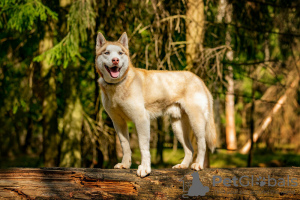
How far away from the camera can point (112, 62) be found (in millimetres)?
4727

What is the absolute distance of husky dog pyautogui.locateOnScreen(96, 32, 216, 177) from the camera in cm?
491


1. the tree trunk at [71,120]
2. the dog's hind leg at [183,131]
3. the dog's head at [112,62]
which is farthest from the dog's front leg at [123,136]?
the tree trunk at [71,120]

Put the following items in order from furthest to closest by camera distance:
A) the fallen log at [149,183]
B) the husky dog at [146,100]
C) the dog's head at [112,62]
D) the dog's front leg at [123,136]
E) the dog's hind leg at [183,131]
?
the dog's hind leg at [183,131]
the dog's front leg at [123,136]
the husky dog at [146,100]
the dog's head at [112,62]
the fallen log at [149,183]

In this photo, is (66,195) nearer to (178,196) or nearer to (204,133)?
(178,196)

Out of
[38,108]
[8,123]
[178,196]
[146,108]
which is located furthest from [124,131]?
[8,123]

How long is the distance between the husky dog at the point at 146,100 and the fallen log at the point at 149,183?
0.25m

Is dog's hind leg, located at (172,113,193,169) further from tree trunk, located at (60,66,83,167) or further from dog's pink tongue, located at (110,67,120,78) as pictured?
tree trunk, located at (60,66,83,167)

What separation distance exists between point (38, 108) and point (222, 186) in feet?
23.2

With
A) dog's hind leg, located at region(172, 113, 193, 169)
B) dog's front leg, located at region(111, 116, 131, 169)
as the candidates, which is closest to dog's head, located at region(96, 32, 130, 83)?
dog's front leg, located at region(111, 116, 131, 169)

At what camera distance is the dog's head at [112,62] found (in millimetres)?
4773

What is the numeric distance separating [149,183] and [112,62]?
5.83 feet

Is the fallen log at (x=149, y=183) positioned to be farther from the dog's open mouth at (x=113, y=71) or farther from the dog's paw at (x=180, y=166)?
the dog's open mouth at (x=113, y=71)

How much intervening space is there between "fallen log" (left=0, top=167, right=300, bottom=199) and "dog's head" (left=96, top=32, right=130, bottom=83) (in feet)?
4.47

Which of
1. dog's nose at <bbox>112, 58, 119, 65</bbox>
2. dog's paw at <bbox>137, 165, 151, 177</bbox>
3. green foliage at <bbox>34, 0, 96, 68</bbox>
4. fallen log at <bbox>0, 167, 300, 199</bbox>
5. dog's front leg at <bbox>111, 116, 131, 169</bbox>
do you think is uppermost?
green foliage at <bbox>34, 0, 96, 68</bbox>
